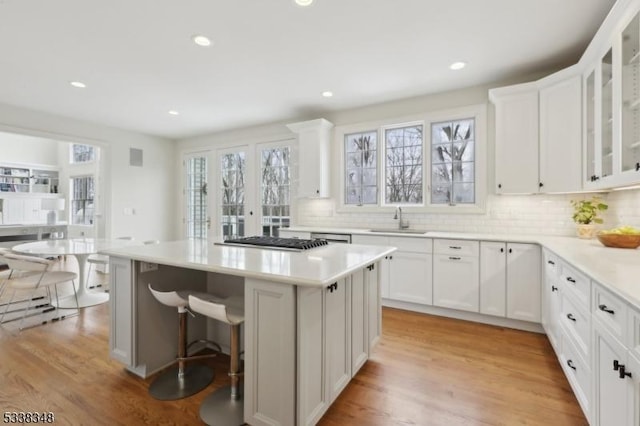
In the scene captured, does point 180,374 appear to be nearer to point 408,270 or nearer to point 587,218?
point 408,270

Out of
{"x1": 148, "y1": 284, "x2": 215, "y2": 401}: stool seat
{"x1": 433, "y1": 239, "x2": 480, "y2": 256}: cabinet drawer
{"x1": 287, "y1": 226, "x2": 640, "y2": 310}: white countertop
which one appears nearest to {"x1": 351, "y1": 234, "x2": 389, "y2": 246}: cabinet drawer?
{"x1": 433, "y1": 239, "x2": 480, "y2": 256}: cabinet drawer

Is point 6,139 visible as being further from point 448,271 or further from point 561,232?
Answer: point 561,232

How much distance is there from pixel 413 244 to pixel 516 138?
151cm

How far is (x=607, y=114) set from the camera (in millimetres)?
2236

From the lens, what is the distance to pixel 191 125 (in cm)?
529

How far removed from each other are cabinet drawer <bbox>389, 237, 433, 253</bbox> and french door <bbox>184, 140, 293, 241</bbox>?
2.14m

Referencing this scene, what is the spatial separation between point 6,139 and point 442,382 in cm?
1064

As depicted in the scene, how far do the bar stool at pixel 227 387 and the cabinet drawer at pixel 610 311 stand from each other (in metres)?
1.69

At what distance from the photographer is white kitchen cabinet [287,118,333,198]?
4320mm

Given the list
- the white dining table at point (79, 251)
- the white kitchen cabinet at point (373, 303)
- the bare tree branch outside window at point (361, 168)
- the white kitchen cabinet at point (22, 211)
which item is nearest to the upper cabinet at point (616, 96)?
the white kitchen cabinet at point (373, 303)

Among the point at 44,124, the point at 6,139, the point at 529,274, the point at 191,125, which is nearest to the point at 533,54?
the point at 529,274

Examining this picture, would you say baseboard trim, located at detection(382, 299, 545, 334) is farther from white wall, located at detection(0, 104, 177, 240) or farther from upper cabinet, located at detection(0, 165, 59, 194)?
upper cabinet, located at detection(0, 165, 59, 194)

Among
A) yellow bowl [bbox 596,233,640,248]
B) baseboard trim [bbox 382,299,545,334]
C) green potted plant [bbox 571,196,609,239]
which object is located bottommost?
baseboard trim [bbox 382,299,545,334]

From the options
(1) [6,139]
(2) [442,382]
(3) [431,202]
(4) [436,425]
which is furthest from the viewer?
(1) [6,139]
